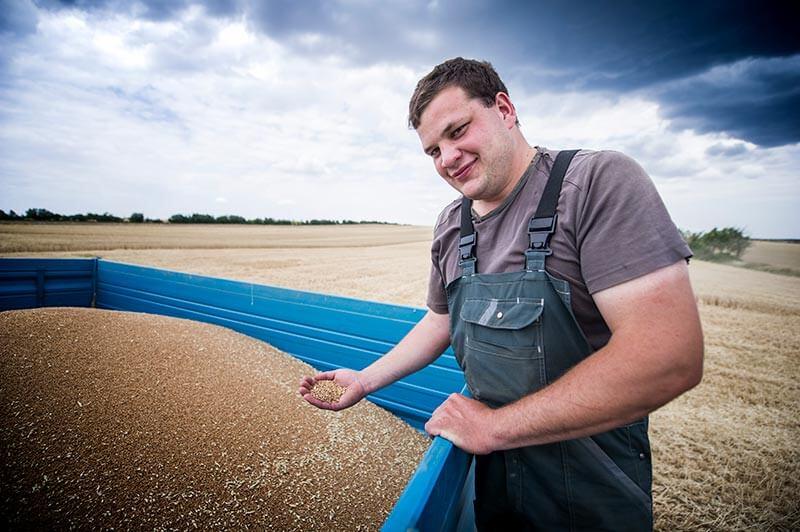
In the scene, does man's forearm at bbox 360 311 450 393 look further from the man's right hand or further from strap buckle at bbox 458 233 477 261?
strap buckle at bbox 458 233 477 261

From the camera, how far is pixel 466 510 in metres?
1.11

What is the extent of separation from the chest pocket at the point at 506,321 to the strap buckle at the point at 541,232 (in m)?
0.13

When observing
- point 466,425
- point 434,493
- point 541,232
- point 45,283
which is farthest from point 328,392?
point 45,283

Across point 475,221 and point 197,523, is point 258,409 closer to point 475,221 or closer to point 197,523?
point 197,523

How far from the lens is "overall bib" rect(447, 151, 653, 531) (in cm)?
91

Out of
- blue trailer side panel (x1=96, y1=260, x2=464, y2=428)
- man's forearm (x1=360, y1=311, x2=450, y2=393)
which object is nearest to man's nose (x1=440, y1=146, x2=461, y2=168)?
man's forearm (x1=360, y1=311, x2=450, y2=393)

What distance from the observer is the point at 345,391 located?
1317 mm

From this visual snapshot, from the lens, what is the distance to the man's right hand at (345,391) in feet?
4.13

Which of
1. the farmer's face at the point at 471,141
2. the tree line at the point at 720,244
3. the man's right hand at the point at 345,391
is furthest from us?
the tree line at the point at 720,244

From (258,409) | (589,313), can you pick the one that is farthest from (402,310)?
(589,313)

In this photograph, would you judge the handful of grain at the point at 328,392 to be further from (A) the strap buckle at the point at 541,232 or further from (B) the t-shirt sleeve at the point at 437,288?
(A) the strap buckle at the point at 541,232

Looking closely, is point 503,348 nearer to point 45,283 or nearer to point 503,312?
point 503,312

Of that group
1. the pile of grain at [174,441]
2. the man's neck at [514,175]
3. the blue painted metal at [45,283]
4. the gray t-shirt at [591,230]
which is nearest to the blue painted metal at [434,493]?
the gray t-shirt at [591,230]

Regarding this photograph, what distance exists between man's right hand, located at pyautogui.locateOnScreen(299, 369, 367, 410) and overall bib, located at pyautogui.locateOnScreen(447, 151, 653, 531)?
49cm
